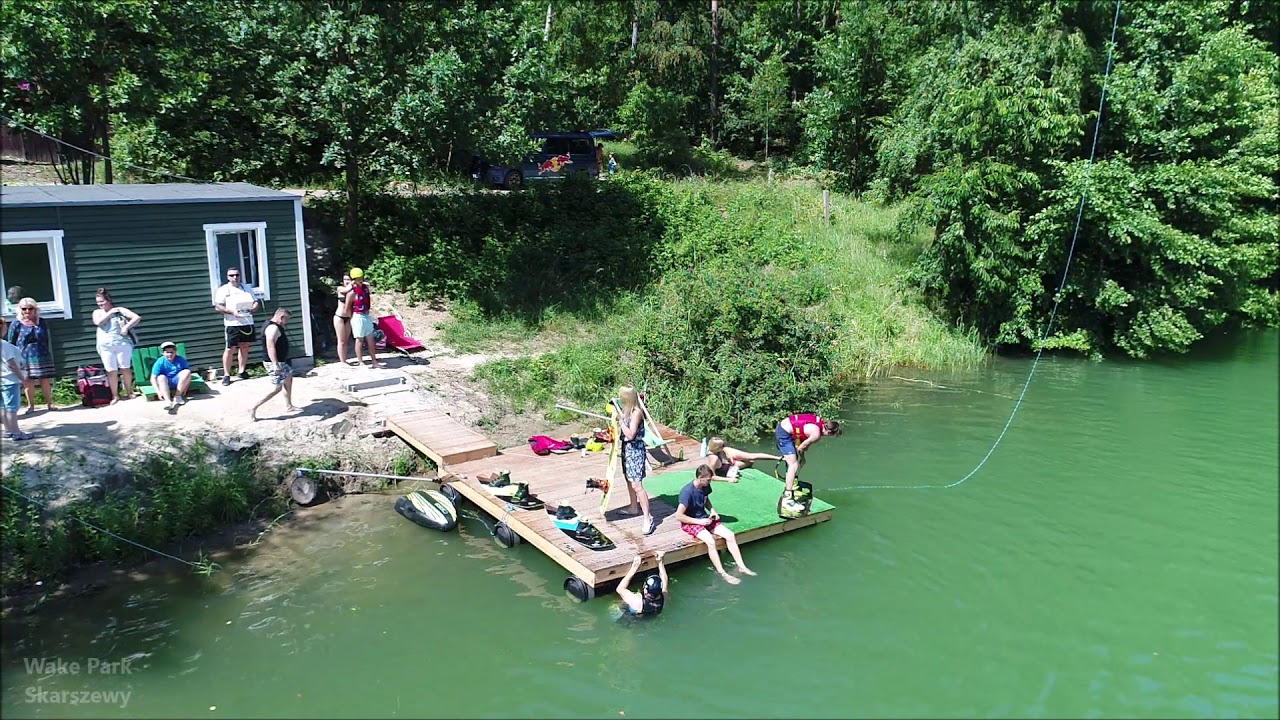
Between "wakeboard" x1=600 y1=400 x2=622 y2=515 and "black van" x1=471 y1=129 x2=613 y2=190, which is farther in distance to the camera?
"black van" x1=471 y1=129 x2=613 y2=190

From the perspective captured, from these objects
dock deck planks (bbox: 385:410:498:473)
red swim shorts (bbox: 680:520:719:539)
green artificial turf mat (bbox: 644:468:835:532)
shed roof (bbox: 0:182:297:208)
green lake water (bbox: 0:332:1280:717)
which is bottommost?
green lake water (bbox: 0:332:1280:717)

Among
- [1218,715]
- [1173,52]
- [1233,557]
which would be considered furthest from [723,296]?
[1173,52]

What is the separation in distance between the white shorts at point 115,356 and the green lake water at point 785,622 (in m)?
4.12

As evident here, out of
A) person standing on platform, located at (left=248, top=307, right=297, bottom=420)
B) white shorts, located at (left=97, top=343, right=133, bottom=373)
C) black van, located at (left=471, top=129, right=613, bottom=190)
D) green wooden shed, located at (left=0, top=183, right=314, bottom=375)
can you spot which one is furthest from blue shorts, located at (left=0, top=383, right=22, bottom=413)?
black van, located at (left=471, top=129, right=613, bottom=190)

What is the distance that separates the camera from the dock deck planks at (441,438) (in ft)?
41.3

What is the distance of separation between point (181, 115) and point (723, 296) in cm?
1136

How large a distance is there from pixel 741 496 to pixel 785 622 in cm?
281

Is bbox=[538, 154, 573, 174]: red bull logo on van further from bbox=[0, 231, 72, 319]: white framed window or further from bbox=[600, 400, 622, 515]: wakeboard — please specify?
bbox=[600, 400, 622, 515]: wakeboard

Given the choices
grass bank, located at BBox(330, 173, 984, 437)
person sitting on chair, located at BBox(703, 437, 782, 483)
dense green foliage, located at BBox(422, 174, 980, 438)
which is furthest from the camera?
grass bank, located at BBox(330, 173, 984, 437)

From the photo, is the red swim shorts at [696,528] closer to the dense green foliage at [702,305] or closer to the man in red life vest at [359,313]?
the dense green foliage at [702,305]

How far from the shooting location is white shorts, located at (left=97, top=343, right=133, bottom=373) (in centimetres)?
1288

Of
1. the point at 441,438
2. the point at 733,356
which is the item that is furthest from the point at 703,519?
the point at 733,356

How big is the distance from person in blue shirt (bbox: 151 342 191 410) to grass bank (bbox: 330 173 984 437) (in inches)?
191

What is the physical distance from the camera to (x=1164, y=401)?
685 inches
